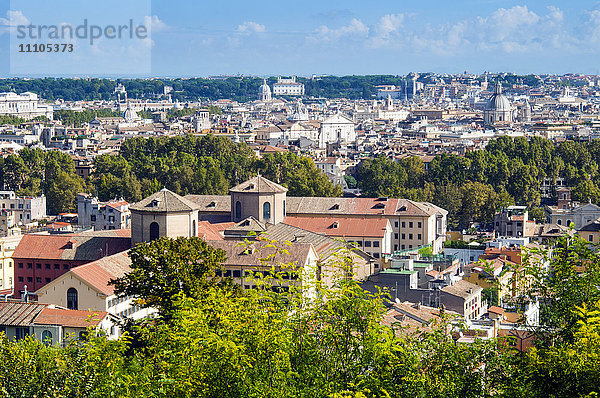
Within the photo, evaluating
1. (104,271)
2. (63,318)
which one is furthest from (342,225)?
(63,318)

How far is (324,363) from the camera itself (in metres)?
14.2

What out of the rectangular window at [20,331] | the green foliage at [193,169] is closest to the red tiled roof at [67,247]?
the rectangular window at [20,331]

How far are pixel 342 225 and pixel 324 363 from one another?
30115 millimetres

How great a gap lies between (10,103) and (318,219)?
124285mm

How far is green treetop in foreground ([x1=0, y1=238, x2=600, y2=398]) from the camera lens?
45.5 feet

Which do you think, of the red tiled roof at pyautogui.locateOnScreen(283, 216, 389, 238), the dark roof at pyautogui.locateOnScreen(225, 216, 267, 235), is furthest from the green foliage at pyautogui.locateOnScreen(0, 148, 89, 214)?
the dark roof at pyautogui.locateOnScreen(225, 216, 267, 235)

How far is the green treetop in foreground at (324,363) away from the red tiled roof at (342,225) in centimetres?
2753

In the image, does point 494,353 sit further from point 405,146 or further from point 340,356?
point 405,146

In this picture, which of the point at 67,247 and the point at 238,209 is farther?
the point at 238,209

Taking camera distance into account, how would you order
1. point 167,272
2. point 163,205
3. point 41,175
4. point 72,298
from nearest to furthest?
point 167,272
point 72,298
point 163,205
point 41,175

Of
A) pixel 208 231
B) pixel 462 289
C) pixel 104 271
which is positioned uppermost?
pixel 208 231

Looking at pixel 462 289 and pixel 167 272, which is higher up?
pixel 167 272

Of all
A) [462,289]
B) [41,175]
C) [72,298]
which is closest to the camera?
[72,298]

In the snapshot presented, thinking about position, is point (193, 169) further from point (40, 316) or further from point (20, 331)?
point (20, 331)
